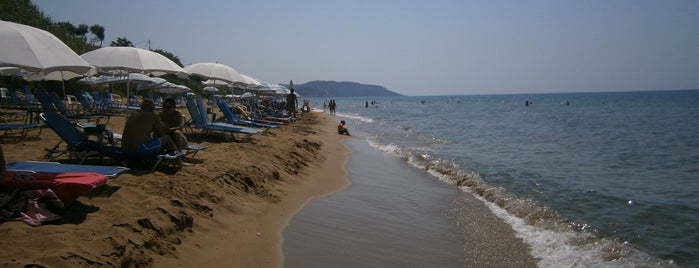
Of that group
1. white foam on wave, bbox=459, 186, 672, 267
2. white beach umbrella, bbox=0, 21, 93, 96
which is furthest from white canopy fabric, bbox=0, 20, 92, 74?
white foam on wave, bbox=459, 186, 672, 267

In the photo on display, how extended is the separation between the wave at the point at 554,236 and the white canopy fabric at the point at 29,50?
21.4ft

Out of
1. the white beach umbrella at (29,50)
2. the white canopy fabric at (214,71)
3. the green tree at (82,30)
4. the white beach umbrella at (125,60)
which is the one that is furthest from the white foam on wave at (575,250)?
the green tree at (82,30)

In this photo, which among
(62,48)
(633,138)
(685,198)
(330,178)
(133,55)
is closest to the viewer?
(62,48)

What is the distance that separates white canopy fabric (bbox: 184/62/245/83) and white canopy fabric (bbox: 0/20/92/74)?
7.76 m

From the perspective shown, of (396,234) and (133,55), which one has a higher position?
(133,55)

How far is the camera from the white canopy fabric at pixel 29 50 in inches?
235

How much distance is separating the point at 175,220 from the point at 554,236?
4.51 metres

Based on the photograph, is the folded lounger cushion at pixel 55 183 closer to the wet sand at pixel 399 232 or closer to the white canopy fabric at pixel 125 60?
the wet sand at pixel 399 232

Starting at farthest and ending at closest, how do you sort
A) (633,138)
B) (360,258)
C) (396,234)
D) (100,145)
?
(633,138), (100,145), (396,234), (360,258)

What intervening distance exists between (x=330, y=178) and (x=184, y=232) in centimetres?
481

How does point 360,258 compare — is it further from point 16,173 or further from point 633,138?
point 633,138

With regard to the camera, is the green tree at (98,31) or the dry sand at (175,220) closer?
the dry sand at (175,220)

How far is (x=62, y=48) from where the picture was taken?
6867mm

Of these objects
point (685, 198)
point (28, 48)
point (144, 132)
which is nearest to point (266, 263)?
point (144, 132)
